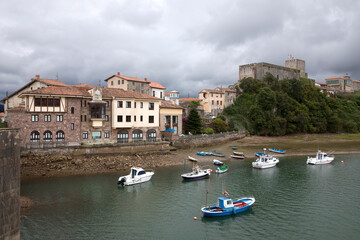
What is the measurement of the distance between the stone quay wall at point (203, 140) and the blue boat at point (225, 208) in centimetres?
3058

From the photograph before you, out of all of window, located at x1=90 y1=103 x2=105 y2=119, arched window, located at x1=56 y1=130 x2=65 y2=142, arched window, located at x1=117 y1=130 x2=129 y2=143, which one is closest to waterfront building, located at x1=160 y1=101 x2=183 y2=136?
arched window, located at x1=117 y1=130 x2=129 y2=143

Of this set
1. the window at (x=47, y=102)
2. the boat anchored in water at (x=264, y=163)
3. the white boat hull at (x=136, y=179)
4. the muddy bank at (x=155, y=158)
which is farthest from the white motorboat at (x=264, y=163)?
the window at (x=47, y=102)

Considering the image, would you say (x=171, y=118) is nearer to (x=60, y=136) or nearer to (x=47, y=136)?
(x=60, y=136)

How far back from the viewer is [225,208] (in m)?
26.0

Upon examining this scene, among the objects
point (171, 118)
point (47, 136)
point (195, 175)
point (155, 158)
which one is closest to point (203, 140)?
point (171, 118)

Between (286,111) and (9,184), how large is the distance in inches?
3079

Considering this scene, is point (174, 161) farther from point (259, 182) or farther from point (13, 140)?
point (13, 140)

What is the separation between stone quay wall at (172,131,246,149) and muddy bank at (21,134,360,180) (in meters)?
1.05

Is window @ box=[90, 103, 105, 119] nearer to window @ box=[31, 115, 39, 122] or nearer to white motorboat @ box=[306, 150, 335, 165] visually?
window @ box=[31, 115, 39, 122]

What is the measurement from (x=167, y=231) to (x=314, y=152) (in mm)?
49426

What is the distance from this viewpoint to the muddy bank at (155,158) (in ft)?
130

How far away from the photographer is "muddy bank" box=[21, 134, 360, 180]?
39.8 meters

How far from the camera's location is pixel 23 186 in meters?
33.5

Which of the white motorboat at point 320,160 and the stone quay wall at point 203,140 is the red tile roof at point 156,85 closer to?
the stone quay wall at point 203,140
